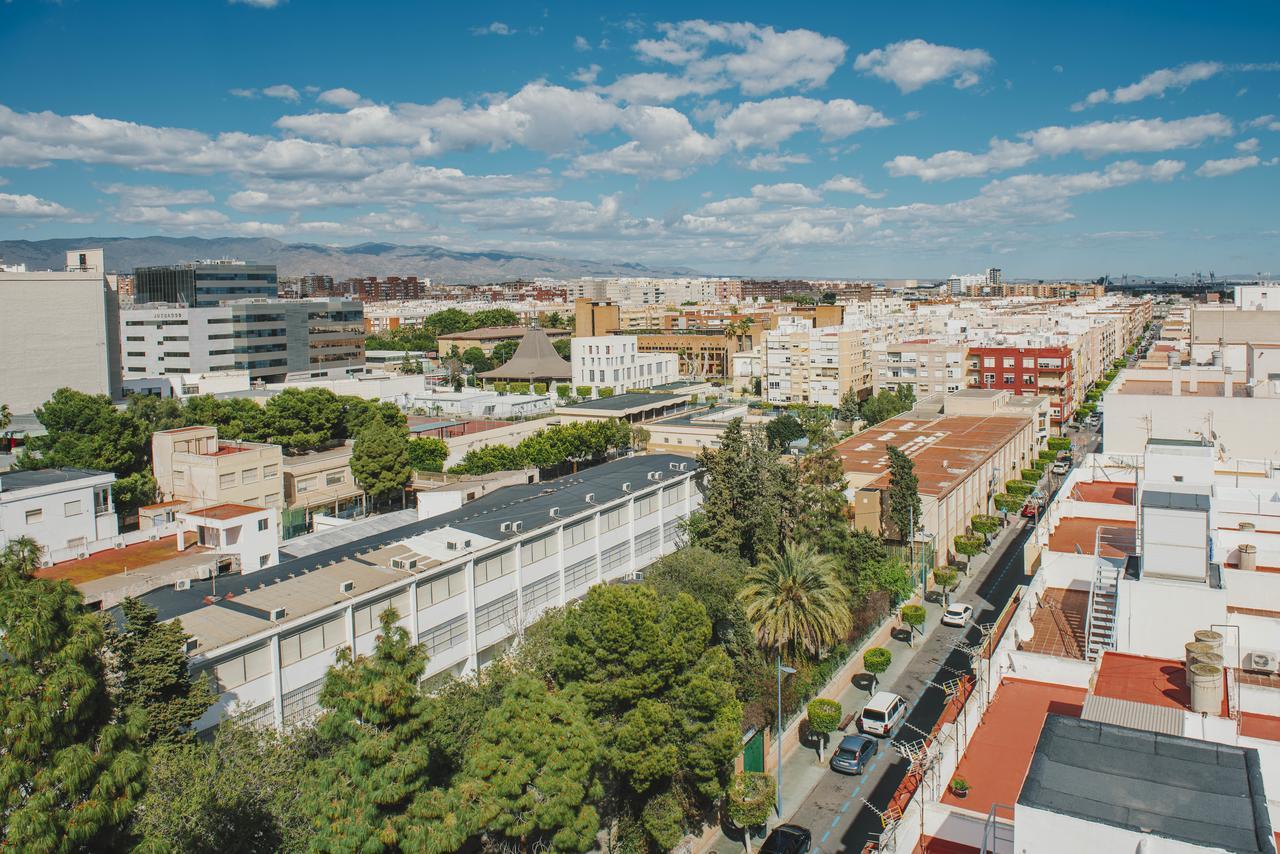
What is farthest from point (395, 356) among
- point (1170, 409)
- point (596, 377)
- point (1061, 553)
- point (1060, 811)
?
point (1060, 811)

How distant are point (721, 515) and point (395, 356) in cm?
10136

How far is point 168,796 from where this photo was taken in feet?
48.5

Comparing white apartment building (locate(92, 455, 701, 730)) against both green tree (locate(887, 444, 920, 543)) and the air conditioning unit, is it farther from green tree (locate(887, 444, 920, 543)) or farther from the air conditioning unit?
the air conditioning unit

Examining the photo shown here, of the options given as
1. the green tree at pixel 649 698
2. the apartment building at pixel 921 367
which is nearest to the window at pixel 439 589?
the green tree at pixel 649 698

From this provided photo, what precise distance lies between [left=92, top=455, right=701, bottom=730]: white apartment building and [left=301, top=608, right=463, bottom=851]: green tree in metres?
6.61

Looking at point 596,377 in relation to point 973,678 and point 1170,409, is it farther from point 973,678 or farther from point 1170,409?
point 973,678

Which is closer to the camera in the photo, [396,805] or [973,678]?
[396,805]

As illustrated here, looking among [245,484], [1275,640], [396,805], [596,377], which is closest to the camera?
[396,805]

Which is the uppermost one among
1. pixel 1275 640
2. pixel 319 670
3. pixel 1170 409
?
pixel 1170 409

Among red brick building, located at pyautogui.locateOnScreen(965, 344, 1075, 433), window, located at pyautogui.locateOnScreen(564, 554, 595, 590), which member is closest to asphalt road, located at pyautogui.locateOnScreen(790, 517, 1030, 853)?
window, located at pyautogui.locateOnScreen(564, 554, 595, 590)

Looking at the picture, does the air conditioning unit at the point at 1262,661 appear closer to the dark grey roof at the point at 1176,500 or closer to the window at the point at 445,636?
the dark grey roof at the point at 1176,500

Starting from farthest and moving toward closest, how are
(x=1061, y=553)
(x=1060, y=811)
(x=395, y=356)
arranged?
(x=395, y=356) < (x=1061, y=553) < (x=1060, y=811)

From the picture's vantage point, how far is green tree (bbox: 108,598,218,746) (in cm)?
1725

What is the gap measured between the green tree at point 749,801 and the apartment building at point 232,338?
73.8 meters
